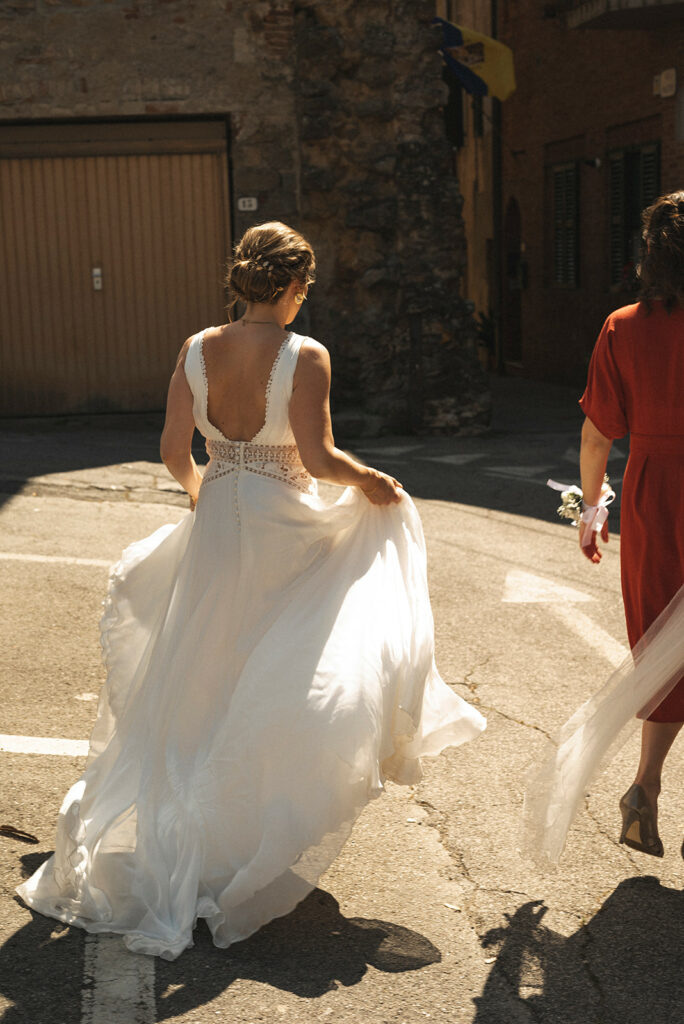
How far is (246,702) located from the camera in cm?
344

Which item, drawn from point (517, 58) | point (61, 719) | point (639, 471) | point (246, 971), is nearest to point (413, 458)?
point (61, 719)

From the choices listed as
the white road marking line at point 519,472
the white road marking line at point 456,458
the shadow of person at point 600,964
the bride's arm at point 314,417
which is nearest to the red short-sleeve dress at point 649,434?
the shadow of person at point 600,964

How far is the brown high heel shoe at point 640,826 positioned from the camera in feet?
12.2

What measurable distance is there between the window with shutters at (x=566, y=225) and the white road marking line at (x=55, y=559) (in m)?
14.0

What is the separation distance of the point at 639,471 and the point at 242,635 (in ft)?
4.22

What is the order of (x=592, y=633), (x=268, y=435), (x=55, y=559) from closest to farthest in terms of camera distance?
(x=268, y=435) → (x=592, y=633) → (x=55, y=559)

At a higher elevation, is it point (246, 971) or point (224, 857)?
point (224, 857)

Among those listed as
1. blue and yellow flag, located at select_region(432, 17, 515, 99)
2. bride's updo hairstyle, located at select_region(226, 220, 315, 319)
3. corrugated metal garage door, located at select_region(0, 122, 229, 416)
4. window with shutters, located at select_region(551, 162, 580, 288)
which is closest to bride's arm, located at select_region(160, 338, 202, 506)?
bride's updo hairstyle, located at select_region(226, 220, 315, 319)

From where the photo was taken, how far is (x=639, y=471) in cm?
378

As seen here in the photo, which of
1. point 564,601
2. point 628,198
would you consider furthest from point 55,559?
point 628,198

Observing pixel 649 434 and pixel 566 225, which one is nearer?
pixel 649 434

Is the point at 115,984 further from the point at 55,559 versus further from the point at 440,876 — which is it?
the point at 55,559

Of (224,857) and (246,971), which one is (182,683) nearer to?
(224,857)

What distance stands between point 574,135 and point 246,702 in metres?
17.7
